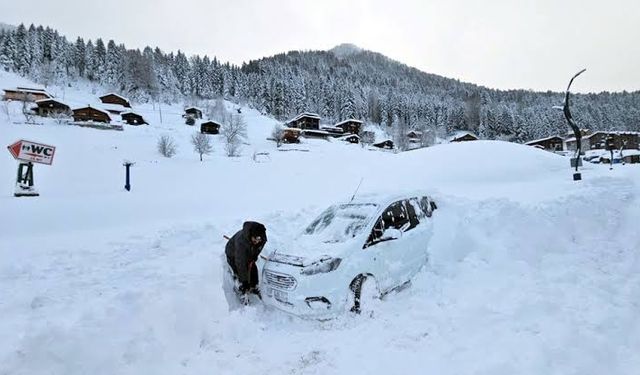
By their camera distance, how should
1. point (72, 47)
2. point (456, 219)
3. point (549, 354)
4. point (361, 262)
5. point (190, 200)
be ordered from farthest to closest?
point (72, 47)
point (190, 200)
point (456, 219)
point (361, 262)
point (549, 354)

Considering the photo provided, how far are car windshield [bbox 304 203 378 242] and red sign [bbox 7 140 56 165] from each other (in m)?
8.90

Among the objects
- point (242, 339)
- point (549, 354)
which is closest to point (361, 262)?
point (242, 339)

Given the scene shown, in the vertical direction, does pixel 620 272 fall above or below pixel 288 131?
below

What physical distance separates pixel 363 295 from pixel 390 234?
1143 mm

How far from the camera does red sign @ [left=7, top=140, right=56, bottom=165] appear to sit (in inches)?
428

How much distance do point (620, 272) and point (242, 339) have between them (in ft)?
→ 19.9

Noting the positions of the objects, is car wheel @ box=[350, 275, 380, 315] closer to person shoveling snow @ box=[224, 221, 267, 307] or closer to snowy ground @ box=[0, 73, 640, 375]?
snowy ground @ box=[0, 73, 640, 375]

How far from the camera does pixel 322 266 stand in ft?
17.9

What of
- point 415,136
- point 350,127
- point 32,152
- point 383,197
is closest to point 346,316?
point 383,197

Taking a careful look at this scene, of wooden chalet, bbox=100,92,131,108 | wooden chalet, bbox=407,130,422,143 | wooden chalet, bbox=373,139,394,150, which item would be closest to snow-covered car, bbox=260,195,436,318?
wooden chalet, bbox=373,139,394,150

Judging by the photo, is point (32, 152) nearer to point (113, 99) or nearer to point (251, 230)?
point (251, 230)

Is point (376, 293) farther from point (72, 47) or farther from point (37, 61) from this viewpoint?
point (72, 47)

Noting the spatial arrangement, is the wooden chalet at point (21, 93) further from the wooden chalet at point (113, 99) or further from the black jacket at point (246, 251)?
the black jacket at point (246, 251)

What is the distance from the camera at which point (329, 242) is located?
6.11m
